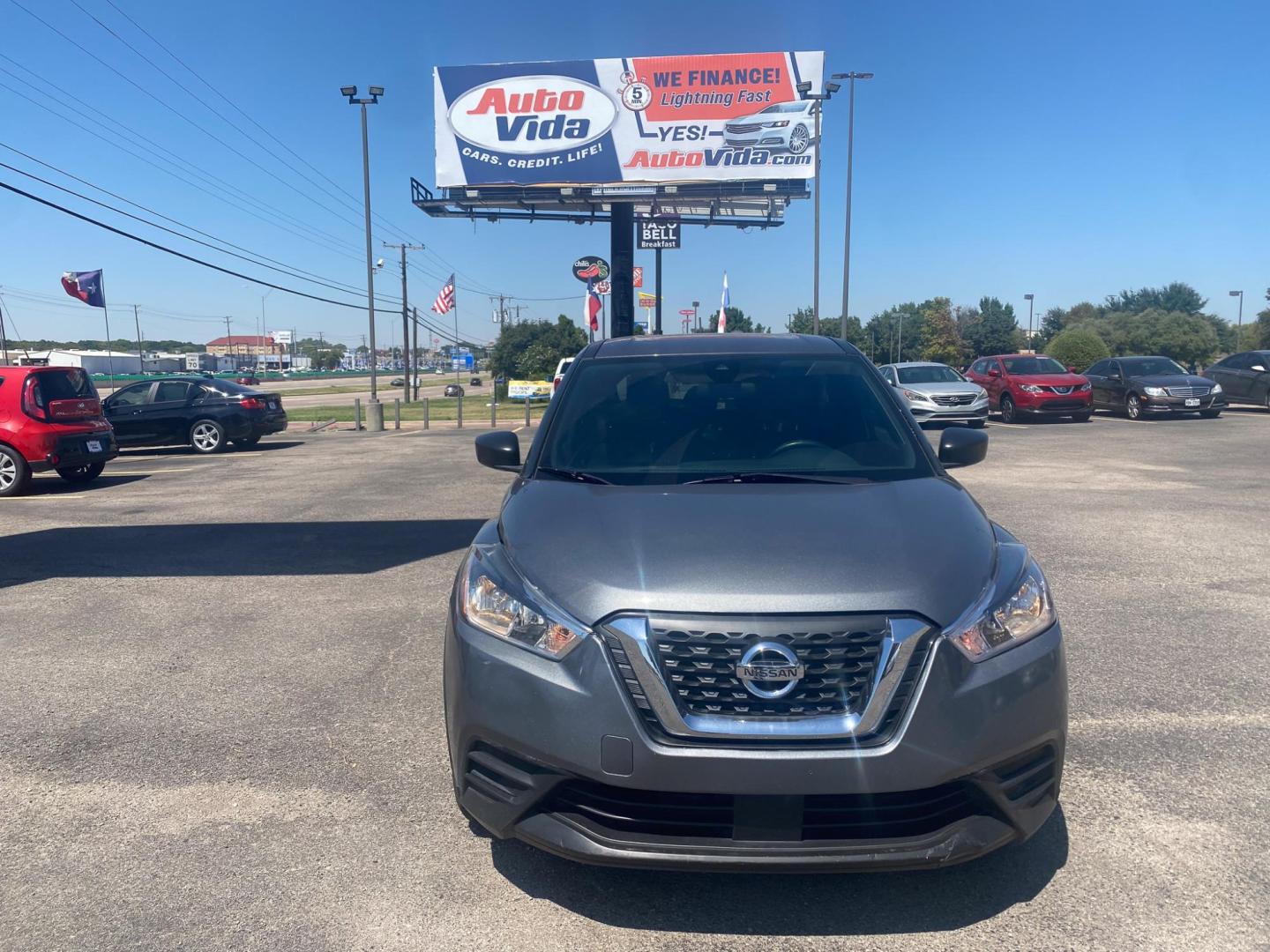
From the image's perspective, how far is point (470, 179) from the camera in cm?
3659

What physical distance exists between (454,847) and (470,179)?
36.1m

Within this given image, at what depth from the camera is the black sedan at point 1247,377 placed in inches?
928

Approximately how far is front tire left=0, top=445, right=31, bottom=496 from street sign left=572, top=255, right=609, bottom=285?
37771 mm

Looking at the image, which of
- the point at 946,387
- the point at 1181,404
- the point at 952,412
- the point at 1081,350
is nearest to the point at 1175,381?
the point at 1181,404

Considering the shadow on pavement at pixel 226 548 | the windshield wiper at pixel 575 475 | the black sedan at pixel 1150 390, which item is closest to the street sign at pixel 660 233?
the black sedan at pixel 1150 390

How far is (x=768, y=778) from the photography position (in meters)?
2.47

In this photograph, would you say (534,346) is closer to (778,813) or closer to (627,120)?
(627,120)

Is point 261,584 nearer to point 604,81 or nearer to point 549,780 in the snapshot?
point 549,780

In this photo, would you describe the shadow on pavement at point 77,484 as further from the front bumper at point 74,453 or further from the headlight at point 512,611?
the headlight at point 512,611

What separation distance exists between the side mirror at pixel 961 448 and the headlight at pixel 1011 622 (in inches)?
56.6

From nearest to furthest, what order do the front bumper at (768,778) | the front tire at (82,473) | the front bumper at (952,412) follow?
the front bumper at (768,778) → the front tire at (82,473) → the front bumper at (952,412)

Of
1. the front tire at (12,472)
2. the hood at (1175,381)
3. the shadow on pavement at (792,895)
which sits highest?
the hood at (1175,381)

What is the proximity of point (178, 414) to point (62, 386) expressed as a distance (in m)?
6.67

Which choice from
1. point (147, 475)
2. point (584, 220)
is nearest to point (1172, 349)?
point (584, 220)
